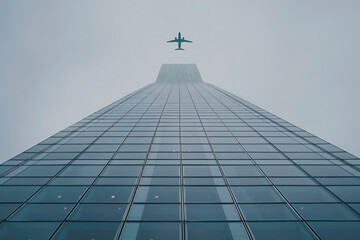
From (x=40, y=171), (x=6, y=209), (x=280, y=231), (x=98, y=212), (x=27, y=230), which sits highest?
(x=40, y=171)

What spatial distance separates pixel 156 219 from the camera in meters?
10.4

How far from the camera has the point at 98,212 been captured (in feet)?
35.6

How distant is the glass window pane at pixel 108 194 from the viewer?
11.8 metres

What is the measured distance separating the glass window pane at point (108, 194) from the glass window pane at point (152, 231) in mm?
1935

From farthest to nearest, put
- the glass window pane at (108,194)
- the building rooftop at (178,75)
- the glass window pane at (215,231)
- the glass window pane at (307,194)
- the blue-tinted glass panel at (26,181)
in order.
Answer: the building rooftop at (178,75)
the blue-tinted glass panel at (26,181)
the glass window pane at (307,194)
the glass window pane at (108,194)
the glass window pane at (215,231)

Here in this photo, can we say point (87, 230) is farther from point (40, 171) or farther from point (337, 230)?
point (337, 230)

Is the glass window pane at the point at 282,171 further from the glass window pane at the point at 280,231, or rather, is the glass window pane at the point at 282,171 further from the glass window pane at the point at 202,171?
the glass window pane at the point at 280,231

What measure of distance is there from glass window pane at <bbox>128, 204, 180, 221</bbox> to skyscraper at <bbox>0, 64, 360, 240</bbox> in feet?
0.15

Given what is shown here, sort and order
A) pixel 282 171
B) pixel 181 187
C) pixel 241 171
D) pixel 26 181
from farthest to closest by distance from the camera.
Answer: pixel 241 171 → pixel 282 171 → pixel 26 181 → pixel 181 187

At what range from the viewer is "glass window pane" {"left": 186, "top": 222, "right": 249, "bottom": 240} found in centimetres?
953

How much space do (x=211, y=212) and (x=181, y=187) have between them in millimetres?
2518

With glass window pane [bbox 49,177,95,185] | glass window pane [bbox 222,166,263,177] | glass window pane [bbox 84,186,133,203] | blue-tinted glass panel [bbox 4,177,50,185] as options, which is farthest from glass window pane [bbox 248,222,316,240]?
blue-tinted glass panel [bbox 4,177,50,185]

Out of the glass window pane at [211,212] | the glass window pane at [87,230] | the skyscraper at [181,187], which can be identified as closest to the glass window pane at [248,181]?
the skyscraper at [181,187]

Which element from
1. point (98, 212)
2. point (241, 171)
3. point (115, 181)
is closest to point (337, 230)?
point (241, 171)
